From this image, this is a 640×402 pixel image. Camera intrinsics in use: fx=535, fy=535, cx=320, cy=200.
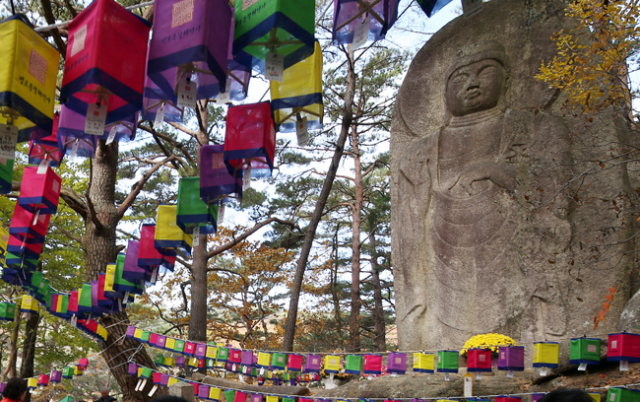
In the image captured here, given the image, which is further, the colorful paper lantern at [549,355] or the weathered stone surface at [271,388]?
the weathered stone surface at [271,388]

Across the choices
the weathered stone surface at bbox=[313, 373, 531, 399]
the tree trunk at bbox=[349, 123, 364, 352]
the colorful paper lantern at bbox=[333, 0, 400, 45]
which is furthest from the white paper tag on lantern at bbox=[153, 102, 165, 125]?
the tree trunk at bbox=[349, 123, 364, 352]

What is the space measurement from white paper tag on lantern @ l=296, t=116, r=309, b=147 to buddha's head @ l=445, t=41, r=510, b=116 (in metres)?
3.46

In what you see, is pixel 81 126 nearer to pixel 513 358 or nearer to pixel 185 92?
pixel 185 92

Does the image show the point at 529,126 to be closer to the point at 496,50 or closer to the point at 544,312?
the point at 496,50

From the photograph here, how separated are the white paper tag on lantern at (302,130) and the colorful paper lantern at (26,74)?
2.05 m

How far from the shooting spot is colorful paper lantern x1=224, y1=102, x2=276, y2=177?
500 centimetres

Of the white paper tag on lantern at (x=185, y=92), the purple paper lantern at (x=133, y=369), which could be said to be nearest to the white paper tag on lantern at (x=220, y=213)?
the white paper tag on lantern at (x=185, y=92)

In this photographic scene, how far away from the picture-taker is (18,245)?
305 inches

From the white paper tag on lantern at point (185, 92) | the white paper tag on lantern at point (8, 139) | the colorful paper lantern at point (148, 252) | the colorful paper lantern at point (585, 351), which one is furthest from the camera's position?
the colorful paper lantern at point (148, 252)

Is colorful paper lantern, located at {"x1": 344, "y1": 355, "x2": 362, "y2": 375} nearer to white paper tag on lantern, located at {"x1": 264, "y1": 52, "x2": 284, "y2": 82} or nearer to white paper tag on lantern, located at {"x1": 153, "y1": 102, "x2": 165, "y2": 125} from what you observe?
white paper tag on lantern, located at {"x1": 153, "y1": 102, "x2": 165, "y2": 125}

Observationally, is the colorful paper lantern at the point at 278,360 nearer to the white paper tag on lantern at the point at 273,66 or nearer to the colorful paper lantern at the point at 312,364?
the colorful paper lantern at the point at 312,364

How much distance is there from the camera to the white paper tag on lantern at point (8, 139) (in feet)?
13.0

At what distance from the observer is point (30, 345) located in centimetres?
1423

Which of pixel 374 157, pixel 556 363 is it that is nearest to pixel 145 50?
pixel 556 363
